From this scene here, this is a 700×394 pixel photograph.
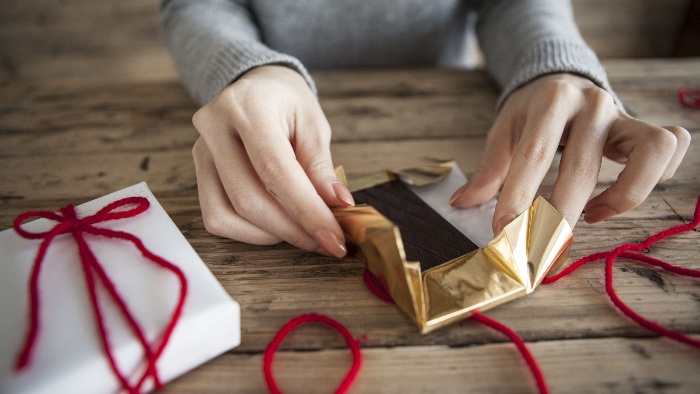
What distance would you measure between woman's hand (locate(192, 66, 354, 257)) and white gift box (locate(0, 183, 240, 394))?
0.23 feet

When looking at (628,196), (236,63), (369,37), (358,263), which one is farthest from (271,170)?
(369,37)

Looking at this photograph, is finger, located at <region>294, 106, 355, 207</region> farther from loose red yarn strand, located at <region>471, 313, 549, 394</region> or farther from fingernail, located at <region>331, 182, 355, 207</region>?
loose red yarn strand, located at <region>471, 313, 549, 394</region>

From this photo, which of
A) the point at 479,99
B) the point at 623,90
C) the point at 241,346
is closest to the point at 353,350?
the point at 241,346

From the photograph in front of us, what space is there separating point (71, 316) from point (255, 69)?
1.14 feet

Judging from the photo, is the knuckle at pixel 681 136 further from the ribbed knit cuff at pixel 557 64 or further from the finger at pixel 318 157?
the finger at pixel 318 157

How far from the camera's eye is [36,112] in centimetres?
74

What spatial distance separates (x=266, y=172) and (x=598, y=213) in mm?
319

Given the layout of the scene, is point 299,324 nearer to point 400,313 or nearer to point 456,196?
point 400,313

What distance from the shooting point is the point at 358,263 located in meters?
0.44

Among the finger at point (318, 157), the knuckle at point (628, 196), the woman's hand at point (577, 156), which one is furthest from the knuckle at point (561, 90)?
the finger at point (318, 157)

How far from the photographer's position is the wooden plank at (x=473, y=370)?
1.10 feet

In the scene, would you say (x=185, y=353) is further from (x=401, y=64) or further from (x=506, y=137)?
(x=401, y=64)

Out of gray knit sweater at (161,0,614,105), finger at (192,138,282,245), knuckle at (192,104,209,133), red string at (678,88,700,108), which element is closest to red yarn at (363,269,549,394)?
finger at (192,138,282,245)

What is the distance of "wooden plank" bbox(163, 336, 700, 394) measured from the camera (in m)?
0.34
